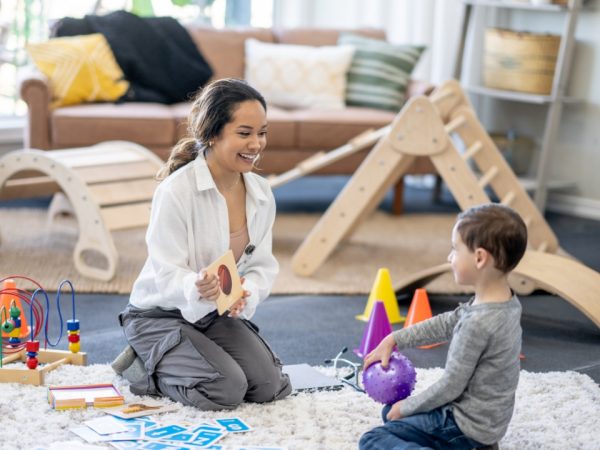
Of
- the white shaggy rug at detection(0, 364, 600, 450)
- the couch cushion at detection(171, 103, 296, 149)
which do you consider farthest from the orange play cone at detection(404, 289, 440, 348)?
the couch cushion at detection(171, 103, 296, 149)

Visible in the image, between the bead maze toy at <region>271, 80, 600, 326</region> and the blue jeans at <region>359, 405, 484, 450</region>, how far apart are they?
114 cm

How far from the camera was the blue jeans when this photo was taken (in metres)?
1.96

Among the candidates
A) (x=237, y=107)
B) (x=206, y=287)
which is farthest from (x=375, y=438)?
(x=237, y=107)

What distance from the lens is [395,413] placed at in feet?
6.67

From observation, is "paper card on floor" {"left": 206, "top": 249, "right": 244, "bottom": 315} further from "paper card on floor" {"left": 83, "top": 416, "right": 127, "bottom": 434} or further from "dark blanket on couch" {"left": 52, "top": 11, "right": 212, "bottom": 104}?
"dark blanket on couch" {"left": 52, "top": 11, "right": 212, "bottom": 104}

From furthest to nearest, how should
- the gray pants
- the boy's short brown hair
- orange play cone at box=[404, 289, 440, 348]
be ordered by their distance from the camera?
orange play cone at box=[404, 289, 440, 348] → the gray pants → the boy's short brown hair

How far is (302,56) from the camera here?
484 centimetres

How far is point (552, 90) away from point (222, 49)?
67.9 inches

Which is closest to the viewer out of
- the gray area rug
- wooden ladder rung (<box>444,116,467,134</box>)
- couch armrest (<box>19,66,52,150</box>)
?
the gray area rug

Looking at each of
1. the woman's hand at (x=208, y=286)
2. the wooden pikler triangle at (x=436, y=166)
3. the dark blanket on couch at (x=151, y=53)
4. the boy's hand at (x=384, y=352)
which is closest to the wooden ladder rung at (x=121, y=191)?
the wooden pikler triangle at (x=436, y=166)

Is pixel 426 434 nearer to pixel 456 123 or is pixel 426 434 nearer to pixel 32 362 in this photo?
pixel 32 362

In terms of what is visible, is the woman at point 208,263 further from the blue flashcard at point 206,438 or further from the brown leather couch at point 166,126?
the brown leather couch at point 166,126

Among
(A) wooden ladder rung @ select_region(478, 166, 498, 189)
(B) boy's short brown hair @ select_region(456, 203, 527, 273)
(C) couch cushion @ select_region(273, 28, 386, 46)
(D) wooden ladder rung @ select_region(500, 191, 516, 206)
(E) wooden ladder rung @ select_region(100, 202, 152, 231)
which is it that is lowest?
(E) wooden ladder rung @ select_region(100, 202, 152, 231)

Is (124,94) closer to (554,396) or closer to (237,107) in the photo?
(237,107)
